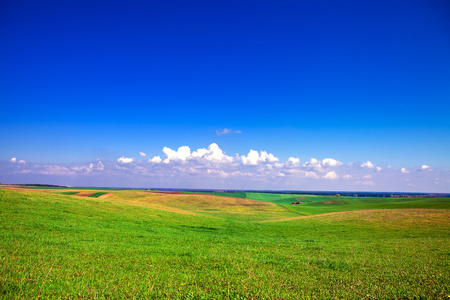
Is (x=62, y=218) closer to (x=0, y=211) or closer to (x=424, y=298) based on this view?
(x=0, y=211)

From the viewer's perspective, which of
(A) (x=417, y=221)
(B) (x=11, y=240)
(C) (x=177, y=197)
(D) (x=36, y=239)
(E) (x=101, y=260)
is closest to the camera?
(E) (x=101, y=260)

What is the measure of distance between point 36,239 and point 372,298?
1713 cm

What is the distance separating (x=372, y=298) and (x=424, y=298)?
1.51 m

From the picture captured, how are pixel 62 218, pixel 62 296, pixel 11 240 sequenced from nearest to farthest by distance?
1. pixel 62 296
2. pixel 11 240
3. pixel 62 218

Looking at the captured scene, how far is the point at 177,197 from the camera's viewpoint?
88.6 meters

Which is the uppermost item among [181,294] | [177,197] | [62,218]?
[181,294]

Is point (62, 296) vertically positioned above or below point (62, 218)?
above

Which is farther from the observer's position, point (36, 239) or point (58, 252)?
point (36, 239)

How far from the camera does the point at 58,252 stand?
10594 millimetres

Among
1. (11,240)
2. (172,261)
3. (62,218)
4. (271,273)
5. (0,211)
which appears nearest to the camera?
(271,273)

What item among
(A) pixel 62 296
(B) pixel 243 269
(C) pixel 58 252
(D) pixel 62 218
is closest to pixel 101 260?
(C) pixel 58 252

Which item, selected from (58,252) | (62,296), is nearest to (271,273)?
(62,296)

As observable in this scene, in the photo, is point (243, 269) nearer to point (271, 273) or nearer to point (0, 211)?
point (271, 273)

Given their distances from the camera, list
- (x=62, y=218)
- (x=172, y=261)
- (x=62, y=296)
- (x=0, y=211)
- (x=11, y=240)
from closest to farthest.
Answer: (x=62, y=296)
(x=172, y=261)
(x=11, y=240)
(x=0, y=211)
(x=62, y=218)
